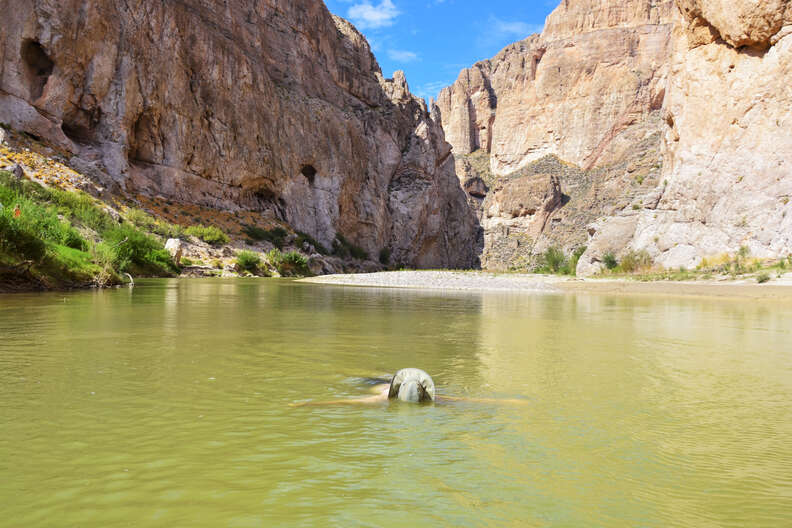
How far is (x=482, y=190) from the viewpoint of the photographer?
108 m

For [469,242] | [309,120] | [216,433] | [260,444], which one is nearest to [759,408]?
[260,444]

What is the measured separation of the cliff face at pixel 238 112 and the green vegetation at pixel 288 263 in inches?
345

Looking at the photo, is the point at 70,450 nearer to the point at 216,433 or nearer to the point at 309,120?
the point at 216,433

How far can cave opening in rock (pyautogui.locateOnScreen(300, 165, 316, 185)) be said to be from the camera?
191ft

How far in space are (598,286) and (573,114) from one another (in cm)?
7739

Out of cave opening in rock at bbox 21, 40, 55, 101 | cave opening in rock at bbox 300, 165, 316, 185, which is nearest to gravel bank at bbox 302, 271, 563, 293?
cave opening in rock at bbox 21, 40, 55, 101

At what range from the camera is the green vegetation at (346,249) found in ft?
190

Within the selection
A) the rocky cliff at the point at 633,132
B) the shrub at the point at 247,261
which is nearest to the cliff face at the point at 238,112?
the shrub at the point at 247,261

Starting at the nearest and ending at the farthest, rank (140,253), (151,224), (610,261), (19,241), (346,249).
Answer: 1. (19,241)
2. (140,253)
3. (151,224)
4. (610,261)
5. (346,249)

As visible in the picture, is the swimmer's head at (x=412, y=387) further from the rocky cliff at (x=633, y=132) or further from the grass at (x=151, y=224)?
the grass at (x=151, y=224)

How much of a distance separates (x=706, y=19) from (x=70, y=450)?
42.9 metres

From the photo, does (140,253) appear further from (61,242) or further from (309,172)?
(309,172)

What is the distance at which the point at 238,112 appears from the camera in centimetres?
4844

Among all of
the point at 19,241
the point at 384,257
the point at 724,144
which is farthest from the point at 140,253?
the point at 384,257
